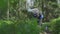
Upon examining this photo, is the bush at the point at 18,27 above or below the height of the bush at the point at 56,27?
above

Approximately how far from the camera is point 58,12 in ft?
21.6

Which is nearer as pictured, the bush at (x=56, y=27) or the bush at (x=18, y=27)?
the bush at (x=18, y=27)

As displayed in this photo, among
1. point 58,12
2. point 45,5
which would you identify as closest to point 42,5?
point 45,5

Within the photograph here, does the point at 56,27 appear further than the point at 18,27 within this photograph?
Yes

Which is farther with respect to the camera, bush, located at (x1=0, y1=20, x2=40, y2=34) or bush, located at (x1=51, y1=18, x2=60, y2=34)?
bush, located at (x1=51, y1=18, x2=60, y2=34)

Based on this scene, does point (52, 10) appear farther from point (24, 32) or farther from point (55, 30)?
point (24, 32)

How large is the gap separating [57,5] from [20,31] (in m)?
4.45

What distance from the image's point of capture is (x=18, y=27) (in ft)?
8.39

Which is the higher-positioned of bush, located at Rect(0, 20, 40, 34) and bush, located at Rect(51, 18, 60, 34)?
bush, located at Rect(0, 20, 40, 34)

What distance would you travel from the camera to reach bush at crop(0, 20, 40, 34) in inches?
96.8

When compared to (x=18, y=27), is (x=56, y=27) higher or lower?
lower

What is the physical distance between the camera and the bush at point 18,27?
8.07ft

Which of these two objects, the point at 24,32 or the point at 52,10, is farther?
the point at 52,10

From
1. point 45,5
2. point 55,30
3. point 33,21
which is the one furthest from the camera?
point 45,5
